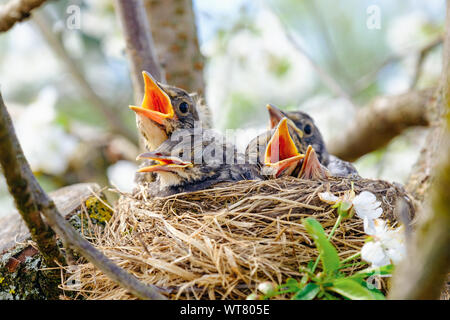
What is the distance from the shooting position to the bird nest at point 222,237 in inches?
60.5

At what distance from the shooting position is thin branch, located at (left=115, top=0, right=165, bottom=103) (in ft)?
8.26

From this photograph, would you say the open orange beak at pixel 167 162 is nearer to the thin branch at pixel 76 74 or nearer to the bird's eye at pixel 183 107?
the bird's eye at pixel 183 107

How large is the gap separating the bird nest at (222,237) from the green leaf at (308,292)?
176 millimetres

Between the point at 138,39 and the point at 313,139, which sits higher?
the point at 138,39

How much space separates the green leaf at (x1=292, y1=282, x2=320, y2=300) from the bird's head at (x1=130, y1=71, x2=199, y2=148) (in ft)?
4.49

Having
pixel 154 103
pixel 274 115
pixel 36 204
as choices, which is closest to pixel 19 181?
pixel 36 204

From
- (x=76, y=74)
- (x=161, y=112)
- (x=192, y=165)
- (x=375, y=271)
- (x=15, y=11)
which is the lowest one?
(x=375, y=271)

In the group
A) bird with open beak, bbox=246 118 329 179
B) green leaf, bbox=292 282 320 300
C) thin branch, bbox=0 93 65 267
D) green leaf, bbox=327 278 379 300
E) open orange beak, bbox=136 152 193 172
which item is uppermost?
thin branch, bbox=0 93 65 267

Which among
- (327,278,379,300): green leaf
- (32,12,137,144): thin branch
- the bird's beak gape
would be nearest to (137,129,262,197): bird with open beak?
the bird's beak gape

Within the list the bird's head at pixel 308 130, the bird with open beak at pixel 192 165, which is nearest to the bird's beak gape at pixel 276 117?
the bird's head at pixel 308 130

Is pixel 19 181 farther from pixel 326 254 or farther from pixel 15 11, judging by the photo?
pixel 15 11

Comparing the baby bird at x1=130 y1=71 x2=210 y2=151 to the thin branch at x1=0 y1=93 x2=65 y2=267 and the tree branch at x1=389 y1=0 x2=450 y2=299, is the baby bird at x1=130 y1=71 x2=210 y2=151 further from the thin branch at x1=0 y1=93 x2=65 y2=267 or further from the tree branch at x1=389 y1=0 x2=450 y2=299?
the tree branch at x1=389 y1=0 x2=450 y2=299

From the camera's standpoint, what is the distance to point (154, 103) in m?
2.56

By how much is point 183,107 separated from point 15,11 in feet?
3.75
